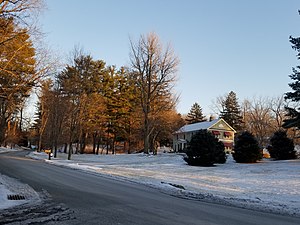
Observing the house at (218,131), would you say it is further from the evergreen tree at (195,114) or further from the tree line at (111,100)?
the evergreen tree at (195,114)

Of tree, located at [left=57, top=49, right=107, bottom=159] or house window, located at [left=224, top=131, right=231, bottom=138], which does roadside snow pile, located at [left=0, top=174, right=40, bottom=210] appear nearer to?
tree, located at [left=57, top=49, right=107, bottom=159]

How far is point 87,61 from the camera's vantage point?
143 feet

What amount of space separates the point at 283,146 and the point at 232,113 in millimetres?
50399

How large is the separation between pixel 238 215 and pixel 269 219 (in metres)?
0.77

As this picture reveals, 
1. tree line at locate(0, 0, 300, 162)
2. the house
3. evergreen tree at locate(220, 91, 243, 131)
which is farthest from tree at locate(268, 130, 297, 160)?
evergreen tree at locate(220, 91, 243, 131)

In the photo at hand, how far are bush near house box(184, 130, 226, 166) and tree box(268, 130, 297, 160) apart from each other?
269 inches

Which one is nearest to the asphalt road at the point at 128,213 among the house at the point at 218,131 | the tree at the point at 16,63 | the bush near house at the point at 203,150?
the tree at the point at 16,63

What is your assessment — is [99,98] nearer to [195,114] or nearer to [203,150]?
A: [203,150]

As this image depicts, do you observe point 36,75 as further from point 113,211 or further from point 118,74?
point 118,74

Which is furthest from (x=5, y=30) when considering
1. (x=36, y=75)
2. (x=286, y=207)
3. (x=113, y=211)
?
(x=286, y=207)

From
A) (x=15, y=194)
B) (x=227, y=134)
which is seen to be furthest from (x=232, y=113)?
(x=15, y=194)

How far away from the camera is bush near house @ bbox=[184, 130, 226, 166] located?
28.7m

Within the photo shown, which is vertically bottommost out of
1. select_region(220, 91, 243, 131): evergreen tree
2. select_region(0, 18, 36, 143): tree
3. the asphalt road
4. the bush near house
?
the asphalt road

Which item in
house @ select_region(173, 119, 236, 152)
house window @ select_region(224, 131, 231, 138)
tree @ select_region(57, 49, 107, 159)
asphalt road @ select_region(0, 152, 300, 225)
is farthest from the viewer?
house window @ select_region(224, 131, 231, 138)
